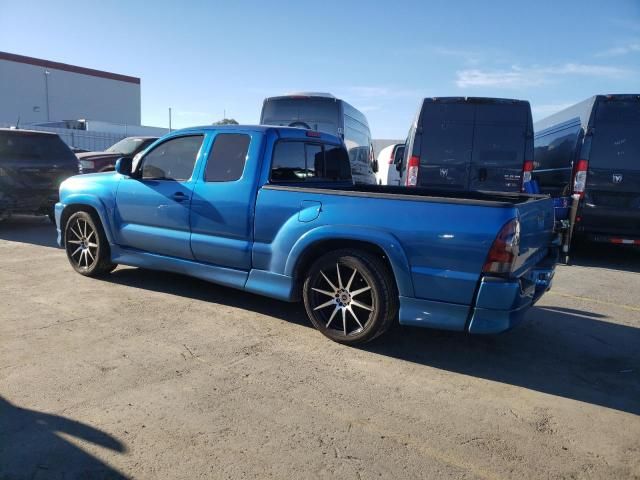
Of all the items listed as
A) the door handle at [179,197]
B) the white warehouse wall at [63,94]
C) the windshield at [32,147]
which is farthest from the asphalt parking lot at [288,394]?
the white warehouse wall at [63,94]

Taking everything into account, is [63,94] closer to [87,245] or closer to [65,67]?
[65,67]

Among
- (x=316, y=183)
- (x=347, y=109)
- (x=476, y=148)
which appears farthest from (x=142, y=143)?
(x=316, y=183)

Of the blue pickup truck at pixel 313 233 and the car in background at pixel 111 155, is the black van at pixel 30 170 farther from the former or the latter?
the blue pickup truck at pixel 313 233

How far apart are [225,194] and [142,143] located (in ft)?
36.5

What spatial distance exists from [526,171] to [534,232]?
477 cm

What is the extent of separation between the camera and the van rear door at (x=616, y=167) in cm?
831

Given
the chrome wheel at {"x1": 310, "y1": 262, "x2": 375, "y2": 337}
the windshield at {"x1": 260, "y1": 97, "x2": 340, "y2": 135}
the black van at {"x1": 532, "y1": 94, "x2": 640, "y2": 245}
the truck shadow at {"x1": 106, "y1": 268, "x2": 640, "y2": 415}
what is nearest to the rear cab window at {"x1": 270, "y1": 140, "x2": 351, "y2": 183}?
the chrome wheel at {"x1": 310, "y1": 262, "x2": 375, "y2": 337}

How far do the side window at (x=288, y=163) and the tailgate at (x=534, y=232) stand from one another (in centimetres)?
220

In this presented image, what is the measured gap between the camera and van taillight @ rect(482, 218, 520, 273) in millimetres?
3633

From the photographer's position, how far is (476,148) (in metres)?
8.66

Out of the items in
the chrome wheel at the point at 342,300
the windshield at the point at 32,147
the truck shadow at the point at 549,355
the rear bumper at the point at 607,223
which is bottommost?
the truck shadow at the point at 549,355

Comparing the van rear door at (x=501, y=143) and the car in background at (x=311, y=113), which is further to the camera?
the car in background at (x=311, y=113)

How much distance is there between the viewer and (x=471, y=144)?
28.4 ft

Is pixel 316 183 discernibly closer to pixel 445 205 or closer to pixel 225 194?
pixel 225 194
